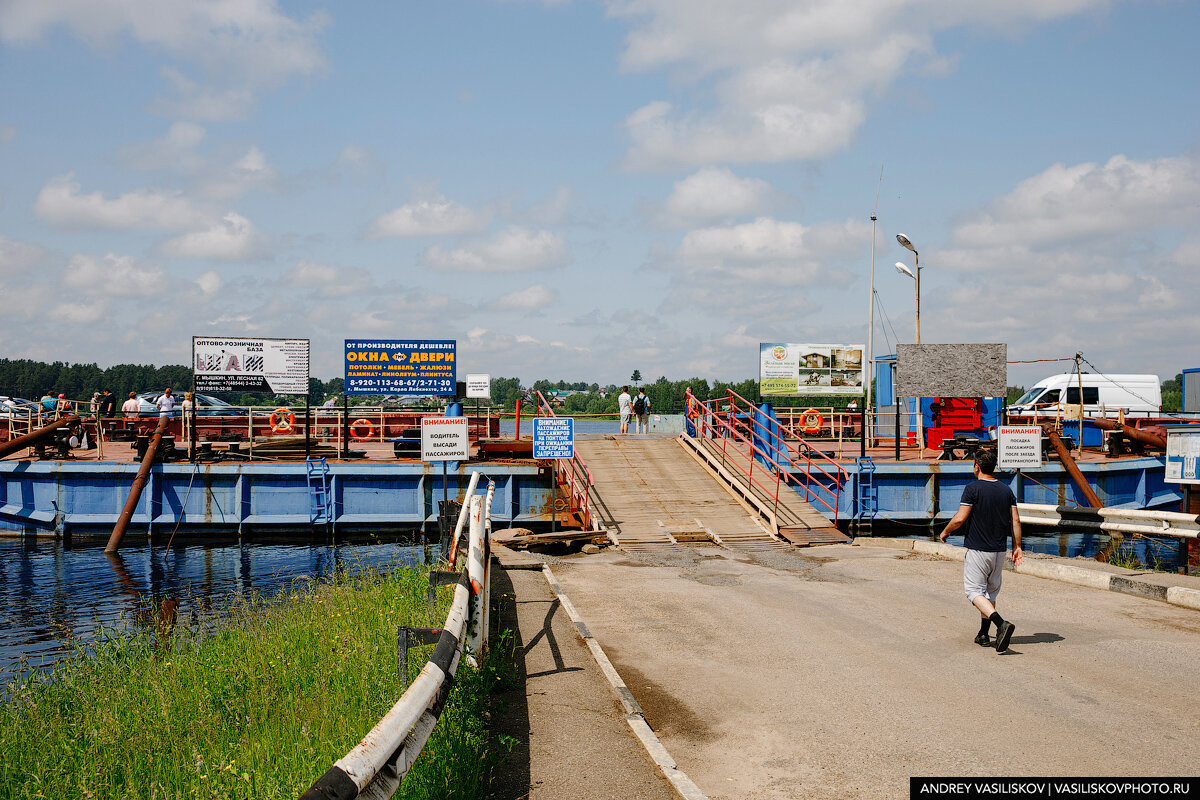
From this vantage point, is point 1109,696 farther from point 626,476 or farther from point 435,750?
point 626,476

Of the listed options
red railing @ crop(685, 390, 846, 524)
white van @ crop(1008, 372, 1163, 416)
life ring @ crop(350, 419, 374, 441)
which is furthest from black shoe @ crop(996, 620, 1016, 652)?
white van @ crop(1008, 372, 1163, 416)

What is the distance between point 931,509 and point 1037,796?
19.2 m

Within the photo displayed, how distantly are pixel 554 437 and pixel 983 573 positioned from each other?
431 inches

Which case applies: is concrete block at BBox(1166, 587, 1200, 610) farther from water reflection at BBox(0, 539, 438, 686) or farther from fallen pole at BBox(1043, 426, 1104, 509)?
fallen pole at BBox(1043, 426, 1104, 509)

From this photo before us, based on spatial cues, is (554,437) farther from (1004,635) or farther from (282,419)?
(282,419)

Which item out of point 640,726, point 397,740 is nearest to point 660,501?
point 640,726

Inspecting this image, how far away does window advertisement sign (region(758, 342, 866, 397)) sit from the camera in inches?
1401

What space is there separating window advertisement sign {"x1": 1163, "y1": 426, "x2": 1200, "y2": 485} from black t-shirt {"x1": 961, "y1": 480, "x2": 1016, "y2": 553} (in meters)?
10.3

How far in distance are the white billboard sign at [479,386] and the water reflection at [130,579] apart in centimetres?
709

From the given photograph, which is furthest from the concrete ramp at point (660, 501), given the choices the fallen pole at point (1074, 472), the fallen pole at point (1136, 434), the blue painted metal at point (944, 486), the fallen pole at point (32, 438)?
the fallen pole at point (32, 438)

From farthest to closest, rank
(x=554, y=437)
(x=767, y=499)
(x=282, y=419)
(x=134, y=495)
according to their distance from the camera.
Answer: (x=282, y=419) < (x=134, y=495) < (x=767, y=499) < (x=554, y=437)

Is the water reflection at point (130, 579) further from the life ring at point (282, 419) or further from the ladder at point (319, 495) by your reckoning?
the life ring at point (282, 419)

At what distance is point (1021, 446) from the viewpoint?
18703 millimetres

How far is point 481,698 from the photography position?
6.07 metres
